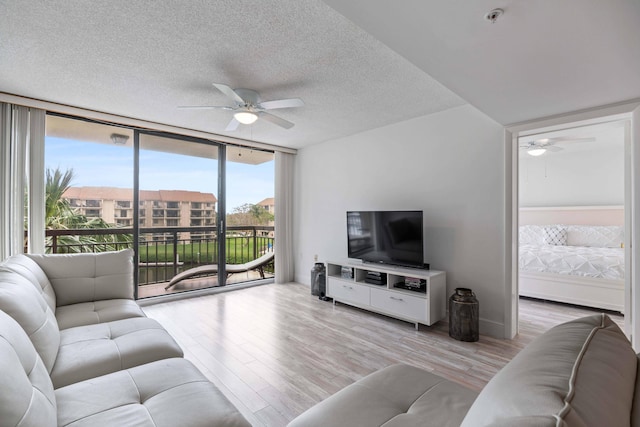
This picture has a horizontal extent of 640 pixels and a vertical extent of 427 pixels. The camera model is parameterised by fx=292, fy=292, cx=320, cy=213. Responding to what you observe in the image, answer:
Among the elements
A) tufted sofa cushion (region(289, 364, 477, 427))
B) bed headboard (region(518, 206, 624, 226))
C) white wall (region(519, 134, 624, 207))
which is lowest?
tufted sofa cushion (region(289, 364, 477, 427))

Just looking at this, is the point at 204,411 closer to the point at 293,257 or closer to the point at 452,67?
the point at 452,67

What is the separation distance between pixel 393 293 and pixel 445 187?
1.33 meters

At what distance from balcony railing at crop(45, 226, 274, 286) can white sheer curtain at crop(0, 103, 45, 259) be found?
0.78 metres

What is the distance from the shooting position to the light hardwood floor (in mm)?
2035

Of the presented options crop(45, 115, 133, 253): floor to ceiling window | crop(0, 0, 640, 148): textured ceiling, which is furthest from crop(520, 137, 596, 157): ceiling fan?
crop(45, 115, 133, 253): floor to ceiling window

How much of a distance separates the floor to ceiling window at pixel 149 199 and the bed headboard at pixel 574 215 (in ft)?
17.0

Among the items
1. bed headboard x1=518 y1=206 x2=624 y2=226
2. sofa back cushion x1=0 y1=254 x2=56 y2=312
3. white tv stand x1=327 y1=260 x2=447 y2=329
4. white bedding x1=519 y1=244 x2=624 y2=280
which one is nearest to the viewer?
sofa back cushion x1=0 y1=254 x2=56 y2=312

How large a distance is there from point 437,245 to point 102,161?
15.8 feet

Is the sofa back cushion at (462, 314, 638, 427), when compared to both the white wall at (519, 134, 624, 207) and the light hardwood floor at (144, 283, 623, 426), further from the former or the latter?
the white wall at (519, 134, 624, 207)

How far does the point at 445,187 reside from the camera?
3.31 metres

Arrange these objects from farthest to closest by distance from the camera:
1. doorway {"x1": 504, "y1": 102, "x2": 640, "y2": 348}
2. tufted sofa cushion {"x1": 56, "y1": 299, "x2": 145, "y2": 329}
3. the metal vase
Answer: the metal vase, doorway {"x1": 504, "y1": 102, "x2": 640, "y2": 348}, tufted sofa cushion {"x1": 56, "y1": 299, "x2": 145, "y2": 329}

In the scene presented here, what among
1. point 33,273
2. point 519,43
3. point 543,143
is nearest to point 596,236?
point 543,143

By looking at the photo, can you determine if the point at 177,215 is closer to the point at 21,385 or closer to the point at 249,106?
the point at 249,106

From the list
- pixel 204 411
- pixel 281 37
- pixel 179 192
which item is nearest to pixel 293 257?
pixel 179 192
